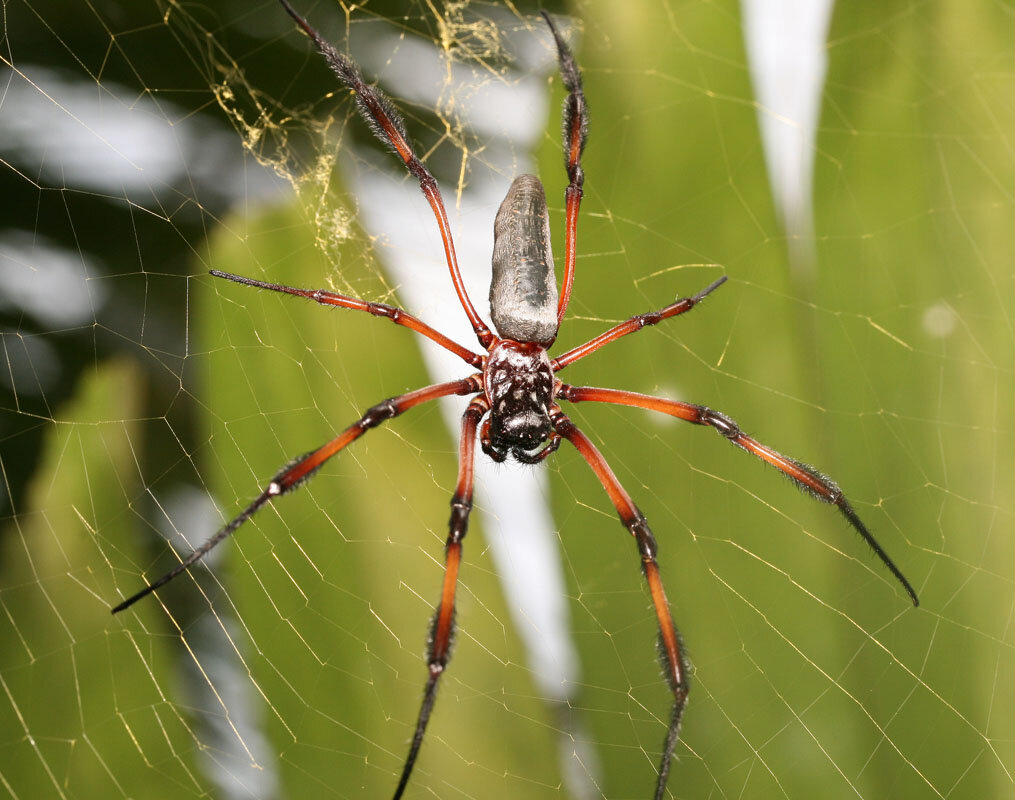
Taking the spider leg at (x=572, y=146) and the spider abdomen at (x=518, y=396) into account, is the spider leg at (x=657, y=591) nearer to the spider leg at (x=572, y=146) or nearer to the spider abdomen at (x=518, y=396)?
the spider abdomen at (x=518, y=396)

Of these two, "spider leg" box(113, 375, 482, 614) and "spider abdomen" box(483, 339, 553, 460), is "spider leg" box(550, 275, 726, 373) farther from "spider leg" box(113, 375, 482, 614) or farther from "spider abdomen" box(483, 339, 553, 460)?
"spider leg" box(113, 375, 482, 614)

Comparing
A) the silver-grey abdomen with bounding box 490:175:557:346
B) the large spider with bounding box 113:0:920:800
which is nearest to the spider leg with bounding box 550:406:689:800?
the large spider with bounding box 113:0:920:800

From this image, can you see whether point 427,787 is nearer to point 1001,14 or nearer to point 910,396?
A: point 910,396

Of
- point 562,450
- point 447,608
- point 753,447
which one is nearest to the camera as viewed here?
point 447,608

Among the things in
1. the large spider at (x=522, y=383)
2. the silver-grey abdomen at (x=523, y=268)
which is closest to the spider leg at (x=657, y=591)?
the large spider at (x=522, y=383)

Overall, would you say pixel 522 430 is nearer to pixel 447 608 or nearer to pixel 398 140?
pixel 447 608

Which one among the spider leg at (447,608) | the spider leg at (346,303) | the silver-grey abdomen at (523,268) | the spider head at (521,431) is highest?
the silver-grey abdomen at (523,268)

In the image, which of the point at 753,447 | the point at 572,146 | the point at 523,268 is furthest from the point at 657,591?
the point at 572,146
